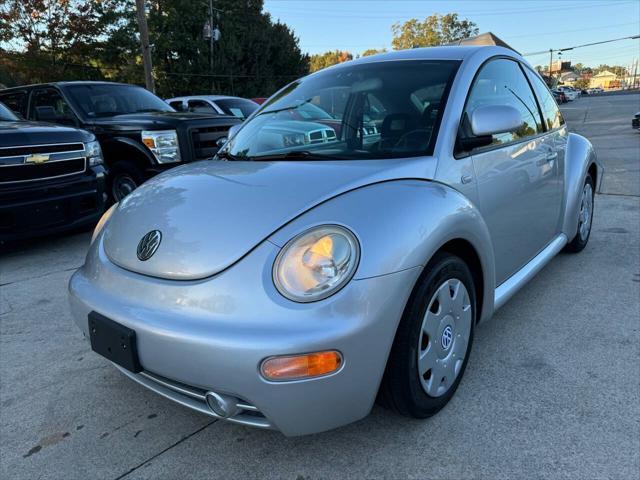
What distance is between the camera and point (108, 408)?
227 centimetres

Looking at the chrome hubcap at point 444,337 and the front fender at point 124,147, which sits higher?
the front fender at point 124,147

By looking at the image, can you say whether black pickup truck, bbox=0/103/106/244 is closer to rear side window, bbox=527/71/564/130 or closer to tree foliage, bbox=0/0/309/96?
rear side window, bbox=527/71/564/130

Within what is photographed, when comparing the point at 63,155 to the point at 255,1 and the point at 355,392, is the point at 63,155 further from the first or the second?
the point at 255,1

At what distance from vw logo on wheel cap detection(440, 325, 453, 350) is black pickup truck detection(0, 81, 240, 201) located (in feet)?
12.7

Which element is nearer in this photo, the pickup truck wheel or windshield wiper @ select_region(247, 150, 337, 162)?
windshield wiper @ select_region(247, 150, 337, 162)

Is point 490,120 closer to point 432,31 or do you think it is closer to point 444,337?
point 444,337

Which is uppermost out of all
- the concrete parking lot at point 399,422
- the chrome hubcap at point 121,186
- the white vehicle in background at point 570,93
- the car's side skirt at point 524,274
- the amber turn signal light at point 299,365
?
the white vehicle in background at point 570,93

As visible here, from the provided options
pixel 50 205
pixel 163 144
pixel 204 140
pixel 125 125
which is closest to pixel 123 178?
pixel 125 125

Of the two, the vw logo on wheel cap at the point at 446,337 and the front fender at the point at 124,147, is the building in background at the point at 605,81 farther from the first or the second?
the vw logo on wheel cap at the point at 446,337

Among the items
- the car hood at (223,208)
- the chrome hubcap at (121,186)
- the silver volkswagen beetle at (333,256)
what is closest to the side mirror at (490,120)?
the silver volkswagen beetle at (333,256)

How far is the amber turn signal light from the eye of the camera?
61.3 inches

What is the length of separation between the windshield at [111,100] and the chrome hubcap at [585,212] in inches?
210

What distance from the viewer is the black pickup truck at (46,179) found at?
14.0 feet

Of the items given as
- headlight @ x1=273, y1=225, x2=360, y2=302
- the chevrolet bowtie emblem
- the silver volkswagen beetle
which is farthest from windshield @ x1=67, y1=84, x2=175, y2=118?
headlight @ x1=273, y1=225, x2=360, y2=302
